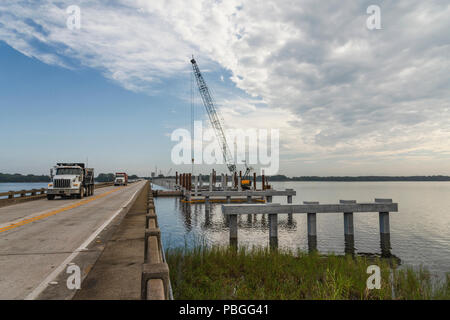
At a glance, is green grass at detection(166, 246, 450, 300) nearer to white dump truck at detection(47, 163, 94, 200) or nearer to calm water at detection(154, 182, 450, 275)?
calm water at detection(154, 182, 450, 275)

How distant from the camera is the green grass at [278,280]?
750 centimetres

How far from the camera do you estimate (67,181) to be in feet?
84.2

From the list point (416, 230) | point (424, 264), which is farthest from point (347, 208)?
point (416, 230)

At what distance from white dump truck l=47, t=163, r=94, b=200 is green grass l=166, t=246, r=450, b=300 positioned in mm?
19709

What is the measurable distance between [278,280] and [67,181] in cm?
2354

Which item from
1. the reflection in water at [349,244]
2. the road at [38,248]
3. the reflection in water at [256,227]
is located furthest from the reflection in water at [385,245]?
the road at [38,248]

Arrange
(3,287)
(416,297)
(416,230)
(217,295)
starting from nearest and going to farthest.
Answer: (3,287) < (217,295) < (416,297) < (416,230)

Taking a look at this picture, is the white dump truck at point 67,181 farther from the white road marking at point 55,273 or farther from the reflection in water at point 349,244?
the reflection in water at point 349,244
